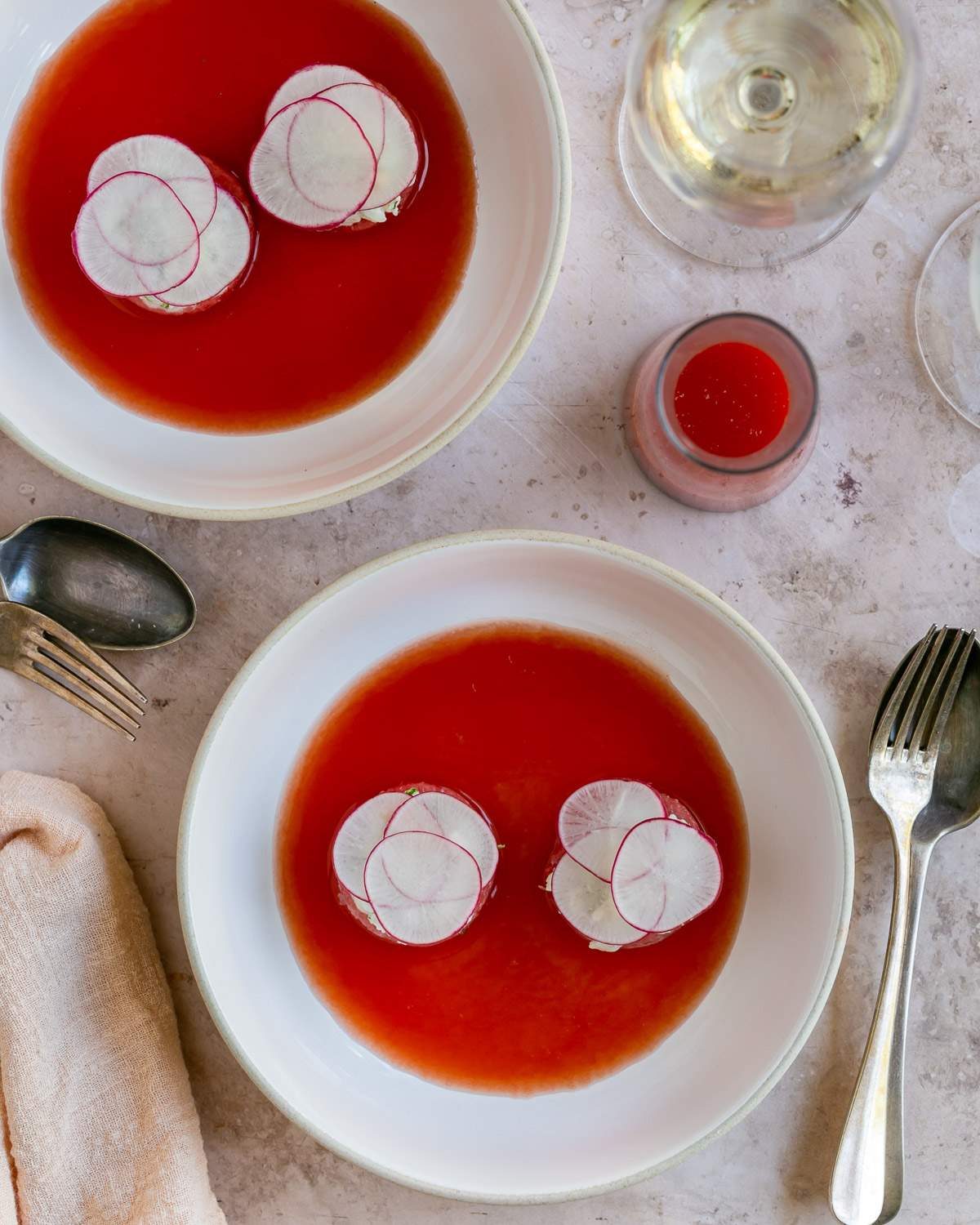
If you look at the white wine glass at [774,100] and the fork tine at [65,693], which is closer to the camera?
the white wine glass at [774,100]

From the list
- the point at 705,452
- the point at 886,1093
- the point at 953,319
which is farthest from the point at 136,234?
the point at 886,1093

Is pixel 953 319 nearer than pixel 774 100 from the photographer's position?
No

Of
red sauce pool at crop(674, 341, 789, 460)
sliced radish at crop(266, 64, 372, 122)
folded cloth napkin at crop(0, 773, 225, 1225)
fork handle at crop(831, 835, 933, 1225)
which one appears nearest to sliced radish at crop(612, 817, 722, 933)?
fork handle at crop(831, 835, 933, 1225)

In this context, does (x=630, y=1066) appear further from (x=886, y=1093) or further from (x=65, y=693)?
(x=65, y=693)

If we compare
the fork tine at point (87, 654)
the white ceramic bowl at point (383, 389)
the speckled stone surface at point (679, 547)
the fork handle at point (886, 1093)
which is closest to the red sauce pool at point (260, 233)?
the white ceramic bowl at point (383, 389)

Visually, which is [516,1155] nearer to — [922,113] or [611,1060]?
[611,1060]

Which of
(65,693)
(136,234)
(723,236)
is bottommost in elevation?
(65,693)

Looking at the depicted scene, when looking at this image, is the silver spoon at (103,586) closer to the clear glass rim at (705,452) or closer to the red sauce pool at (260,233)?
the red sauce pool at (260,233)
